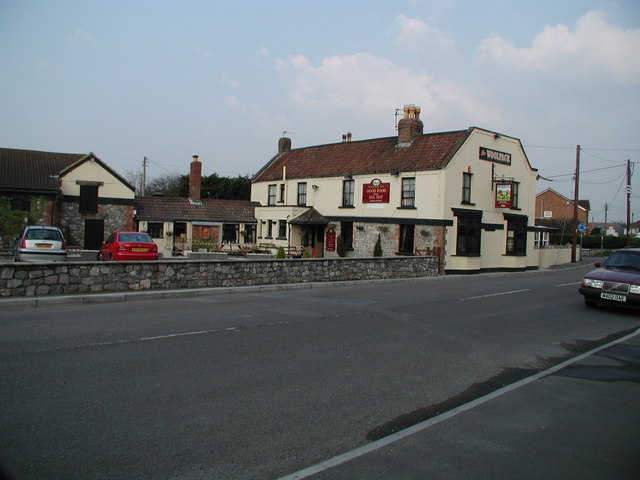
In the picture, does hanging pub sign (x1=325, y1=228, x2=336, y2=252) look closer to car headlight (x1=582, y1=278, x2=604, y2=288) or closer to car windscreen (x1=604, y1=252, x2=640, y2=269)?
car windscreen (x1=604, y1=252, x2=640, y2=269)

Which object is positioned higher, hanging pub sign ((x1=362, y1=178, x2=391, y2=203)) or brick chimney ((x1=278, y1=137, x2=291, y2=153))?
brick chimney ((x1=278, y1=137, x2=291, y2=153))

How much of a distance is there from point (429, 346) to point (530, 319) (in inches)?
180

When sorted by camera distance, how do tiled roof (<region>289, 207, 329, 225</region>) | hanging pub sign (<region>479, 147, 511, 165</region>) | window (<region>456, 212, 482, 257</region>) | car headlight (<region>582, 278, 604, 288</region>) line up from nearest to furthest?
car headlight (<region>582, 278, 604, 288</region>) → window (<region>456, 212, 482, 257</region>) → hanging pub sign (<region>479, 147, 511, 165</region>) → tiled roof (<region>289, 207, 329, 225</region>)

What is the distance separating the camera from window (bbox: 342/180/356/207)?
3406cm

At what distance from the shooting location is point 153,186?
85.9m

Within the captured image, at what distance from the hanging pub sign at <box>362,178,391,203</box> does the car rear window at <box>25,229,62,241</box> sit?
17.9 metres

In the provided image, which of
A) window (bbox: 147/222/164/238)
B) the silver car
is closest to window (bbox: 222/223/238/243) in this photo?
window (bbox: 147/222/164/238)

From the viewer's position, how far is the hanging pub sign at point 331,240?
35.0 metres

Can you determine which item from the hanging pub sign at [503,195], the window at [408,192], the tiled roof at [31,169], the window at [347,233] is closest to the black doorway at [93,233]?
the tiled roof at [31,169]

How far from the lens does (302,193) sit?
3791 centimetres

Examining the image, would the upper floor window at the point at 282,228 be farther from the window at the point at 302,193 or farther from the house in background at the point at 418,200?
the window at the point at 302,193

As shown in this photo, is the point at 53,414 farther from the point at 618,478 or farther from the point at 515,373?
the point at 515,373

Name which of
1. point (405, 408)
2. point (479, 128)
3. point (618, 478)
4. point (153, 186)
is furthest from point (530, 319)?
point (153, 186)

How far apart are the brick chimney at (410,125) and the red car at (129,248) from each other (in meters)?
17.7
